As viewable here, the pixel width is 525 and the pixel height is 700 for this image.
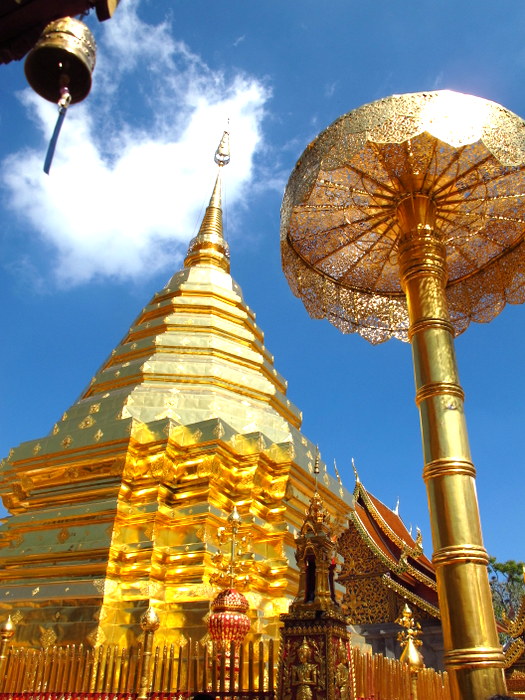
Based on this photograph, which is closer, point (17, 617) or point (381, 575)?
point (17, 617)

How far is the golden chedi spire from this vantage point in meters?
13.3

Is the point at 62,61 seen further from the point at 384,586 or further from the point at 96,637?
the point at 384,586

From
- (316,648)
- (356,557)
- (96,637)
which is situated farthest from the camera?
(356,557)

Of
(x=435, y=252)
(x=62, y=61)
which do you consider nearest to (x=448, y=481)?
(x=435, y=252)

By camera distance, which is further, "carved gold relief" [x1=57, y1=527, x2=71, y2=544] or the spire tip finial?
the spire tip finial

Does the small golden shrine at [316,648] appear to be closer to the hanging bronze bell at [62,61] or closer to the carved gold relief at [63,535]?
the hanging bronze bell at [62,61]

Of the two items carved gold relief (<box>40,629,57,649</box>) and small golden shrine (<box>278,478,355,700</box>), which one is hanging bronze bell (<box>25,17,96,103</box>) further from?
carved gold relief (<box>40,629,57,649</box>)

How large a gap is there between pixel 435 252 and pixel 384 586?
843cm

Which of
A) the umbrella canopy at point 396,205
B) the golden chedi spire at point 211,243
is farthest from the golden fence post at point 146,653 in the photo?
the golden chedi spire at point 211,243

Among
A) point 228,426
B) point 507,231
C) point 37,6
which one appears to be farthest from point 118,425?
point 37,6

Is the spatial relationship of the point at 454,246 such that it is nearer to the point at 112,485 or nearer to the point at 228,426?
the point at 228,426

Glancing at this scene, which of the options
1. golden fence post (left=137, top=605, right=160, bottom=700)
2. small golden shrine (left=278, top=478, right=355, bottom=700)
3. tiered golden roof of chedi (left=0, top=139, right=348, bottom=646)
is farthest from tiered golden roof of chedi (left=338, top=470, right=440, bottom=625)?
golden fence post (left=137, top=605, right=160, bottom=700)

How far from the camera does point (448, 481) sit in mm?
3977

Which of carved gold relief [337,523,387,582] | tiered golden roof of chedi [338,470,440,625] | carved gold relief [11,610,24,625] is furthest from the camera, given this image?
carved gold relief [337,523,387,582]
